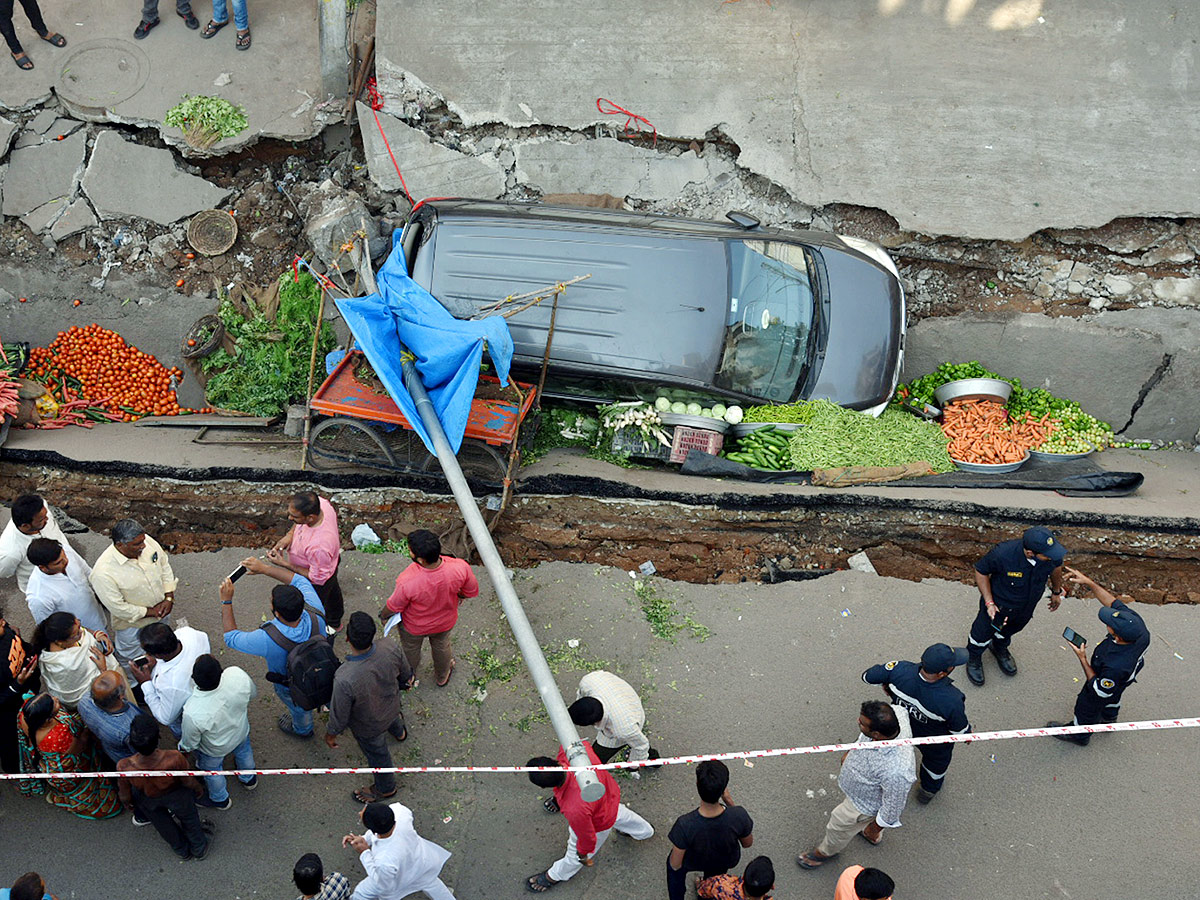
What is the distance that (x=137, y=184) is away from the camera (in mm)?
9914

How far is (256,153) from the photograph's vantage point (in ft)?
33.3

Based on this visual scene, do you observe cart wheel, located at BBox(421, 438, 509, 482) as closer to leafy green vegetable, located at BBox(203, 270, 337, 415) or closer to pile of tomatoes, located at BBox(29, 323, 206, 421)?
leafy green vegetable, located at BBox(203, 270, 337, 415)

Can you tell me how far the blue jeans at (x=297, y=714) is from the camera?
19.6 ft

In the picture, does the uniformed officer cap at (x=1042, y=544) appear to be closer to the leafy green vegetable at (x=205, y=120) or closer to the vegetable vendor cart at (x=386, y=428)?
the vegetable vendor cart at (x=386, y=428)

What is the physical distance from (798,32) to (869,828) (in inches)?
326

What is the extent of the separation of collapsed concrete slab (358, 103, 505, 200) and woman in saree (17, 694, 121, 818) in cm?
633

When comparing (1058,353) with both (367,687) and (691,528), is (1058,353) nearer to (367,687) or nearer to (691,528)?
(691,528)

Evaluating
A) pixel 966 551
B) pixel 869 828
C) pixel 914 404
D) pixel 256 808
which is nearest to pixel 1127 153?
pixel 914 404

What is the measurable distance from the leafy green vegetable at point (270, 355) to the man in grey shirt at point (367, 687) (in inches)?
175

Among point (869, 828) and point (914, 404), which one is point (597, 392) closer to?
point (914, 404)

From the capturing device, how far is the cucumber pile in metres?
8.13

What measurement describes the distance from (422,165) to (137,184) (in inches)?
122

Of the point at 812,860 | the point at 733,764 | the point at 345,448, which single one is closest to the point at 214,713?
the point at 733,764

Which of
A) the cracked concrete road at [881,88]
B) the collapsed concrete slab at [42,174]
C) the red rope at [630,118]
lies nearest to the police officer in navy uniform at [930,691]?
the cracked concrete road at [881,88]
